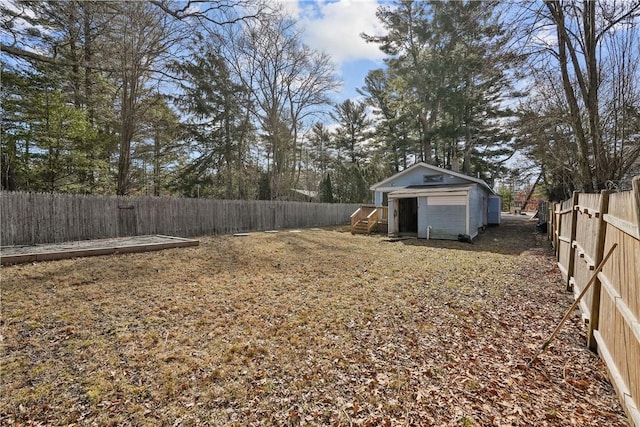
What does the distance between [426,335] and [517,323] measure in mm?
1415

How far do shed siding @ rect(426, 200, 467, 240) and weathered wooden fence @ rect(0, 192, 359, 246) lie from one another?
344 inches

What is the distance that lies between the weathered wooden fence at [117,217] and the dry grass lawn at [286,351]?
3347 mm

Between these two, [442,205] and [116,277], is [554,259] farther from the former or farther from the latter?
[116,277]

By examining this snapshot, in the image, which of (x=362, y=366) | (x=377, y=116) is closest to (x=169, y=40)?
(x=362, y=366)

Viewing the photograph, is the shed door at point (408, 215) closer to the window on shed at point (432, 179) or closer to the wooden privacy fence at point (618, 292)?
the window on shed at point (432, 179)

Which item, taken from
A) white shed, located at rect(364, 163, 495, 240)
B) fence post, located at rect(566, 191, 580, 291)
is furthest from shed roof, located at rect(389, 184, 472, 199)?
fence post, located at rect(566, 191, 580, 291)

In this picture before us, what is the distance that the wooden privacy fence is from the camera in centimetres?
206

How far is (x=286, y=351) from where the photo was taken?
10.4ft

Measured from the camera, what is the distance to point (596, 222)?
3439 millimetres

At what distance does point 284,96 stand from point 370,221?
1195cm

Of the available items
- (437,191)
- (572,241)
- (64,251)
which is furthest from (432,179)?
(64,251)

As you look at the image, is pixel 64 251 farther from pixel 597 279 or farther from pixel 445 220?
pixel 445 220

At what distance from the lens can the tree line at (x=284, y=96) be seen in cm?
849

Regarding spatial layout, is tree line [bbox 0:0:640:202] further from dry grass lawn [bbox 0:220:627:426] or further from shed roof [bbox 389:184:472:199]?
dry grass lawn [bbox 0:220:627:426]
